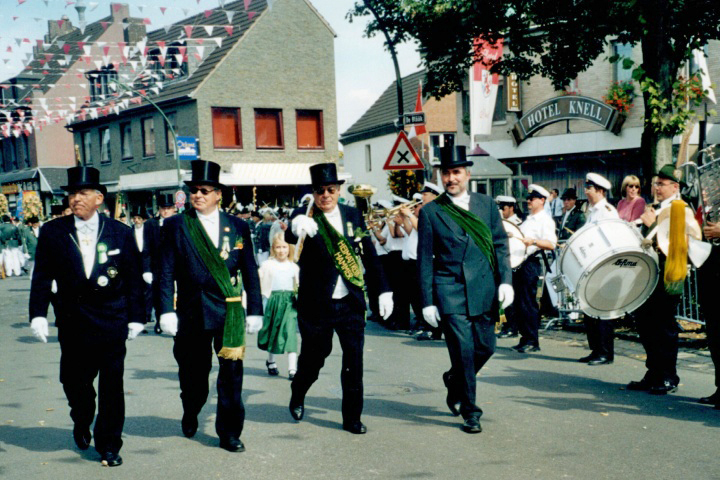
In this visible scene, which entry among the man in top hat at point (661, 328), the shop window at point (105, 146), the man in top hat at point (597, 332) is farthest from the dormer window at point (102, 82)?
the man in top hat at point (661, 328)

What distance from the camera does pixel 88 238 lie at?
17.3 ft

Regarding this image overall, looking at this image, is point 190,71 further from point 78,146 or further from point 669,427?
point 669,427

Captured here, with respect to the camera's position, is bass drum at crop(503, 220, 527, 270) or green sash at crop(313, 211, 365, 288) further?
bass drum at crop(503, 220, 527, 270)

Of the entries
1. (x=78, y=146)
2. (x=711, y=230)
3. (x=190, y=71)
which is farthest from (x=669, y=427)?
(x=78, y=146)

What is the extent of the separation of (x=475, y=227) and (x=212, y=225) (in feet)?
6.54

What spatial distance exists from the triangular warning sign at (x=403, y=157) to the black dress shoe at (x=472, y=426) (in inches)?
331

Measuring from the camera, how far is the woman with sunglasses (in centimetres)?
967

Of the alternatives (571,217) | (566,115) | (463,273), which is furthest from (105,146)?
(463,273)

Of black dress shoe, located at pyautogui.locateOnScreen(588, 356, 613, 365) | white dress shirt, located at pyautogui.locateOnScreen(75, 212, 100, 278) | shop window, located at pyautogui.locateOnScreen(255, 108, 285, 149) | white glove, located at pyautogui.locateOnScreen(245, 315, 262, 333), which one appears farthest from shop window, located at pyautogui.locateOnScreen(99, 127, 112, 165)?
white glove, located at pyautogui.locateOnScreen(245, 315, 262, 333)

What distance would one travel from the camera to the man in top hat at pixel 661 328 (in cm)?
674

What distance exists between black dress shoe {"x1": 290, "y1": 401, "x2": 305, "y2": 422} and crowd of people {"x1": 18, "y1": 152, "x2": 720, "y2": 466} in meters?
0.02

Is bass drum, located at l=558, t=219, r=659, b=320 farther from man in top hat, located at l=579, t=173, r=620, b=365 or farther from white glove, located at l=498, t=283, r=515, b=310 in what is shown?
man in top hat, located at l=579, t=173, r=620, b=365

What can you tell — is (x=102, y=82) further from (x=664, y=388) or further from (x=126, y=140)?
(x=664, y=388)

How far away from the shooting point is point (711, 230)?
5848 mm
